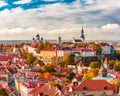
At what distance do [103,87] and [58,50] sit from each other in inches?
1169

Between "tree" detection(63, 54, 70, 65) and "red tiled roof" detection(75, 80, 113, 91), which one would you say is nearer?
"red tiled roof" detection(75, 80, 113, 91)

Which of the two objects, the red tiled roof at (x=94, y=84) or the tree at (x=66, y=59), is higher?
the red tiled roof at (x=94, y=84)

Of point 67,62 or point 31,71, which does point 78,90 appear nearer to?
point 31,71

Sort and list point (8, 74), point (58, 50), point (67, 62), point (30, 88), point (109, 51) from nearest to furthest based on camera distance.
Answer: point (30, 88), point (8, 74), point (67, 62), point (58, 50), point (109, 51)

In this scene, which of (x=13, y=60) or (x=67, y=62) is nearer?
(x=67, y=62)

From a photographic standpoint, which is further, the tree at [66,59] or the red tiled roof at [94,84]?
the tree at [66,59]

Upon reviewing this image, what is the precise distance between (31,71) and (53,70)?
2.18m

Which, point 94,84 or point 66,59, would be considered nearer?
point 94,84

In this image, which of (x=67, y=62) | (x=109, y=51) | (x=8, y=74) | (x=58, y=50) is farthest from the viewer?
(x=109, y=51)

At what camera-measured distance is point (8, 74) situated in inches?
1491

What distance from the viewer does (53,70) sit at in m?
39.2

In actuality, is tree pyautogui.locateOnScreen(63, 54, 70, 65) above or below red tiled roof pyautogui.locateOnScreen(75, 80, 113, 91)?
below

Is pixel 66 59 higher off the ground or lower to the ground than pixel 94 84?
lower

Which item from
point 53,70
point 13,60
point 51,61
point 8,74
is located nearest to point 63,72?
point 53,70
